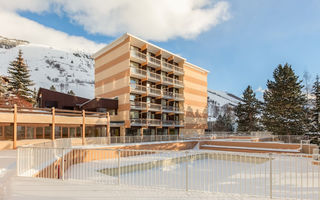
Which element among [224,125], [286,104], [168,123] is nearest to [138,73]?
[168,123]

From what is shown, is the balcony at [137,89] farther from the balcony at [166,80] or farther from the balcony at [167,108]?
the balcony at [167,108]

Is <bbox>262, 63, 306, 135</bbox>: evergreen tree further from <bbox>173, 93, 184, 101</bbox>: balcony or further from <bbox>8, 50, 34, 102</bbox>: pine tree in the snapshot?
<bbox>8, 50, 34, 102</bbox>: pine tree

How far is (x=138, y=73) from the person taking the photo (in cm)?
2956

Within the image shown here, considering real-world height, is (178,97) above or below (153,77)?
below

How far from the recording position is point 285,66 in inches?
1364

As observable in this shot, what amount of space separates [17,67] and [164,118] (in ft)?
112

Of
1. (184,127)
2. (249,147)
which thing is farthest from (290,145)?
(184,127)

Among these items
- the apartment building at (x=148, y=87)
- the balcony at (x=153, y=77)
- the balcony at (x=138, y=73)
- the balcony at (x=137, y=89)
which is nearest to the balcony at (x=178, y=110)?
the apartment building at (x=148, y=87)

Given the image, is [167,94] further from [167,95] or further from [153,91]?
[153,91]

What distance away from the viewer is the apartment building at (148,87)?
28609 millimetres

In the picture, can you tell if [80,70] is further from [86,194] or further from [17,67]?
[86,194]

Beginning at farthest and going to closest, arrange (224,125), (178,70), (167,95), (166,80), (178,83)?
(224,125) < (178,70) < (178,83) < (166,80) < (167,95)

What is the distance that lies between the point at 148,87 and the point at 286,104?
26013mm

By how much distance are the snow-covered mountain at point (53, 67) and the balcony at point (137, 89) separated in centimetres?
10660
